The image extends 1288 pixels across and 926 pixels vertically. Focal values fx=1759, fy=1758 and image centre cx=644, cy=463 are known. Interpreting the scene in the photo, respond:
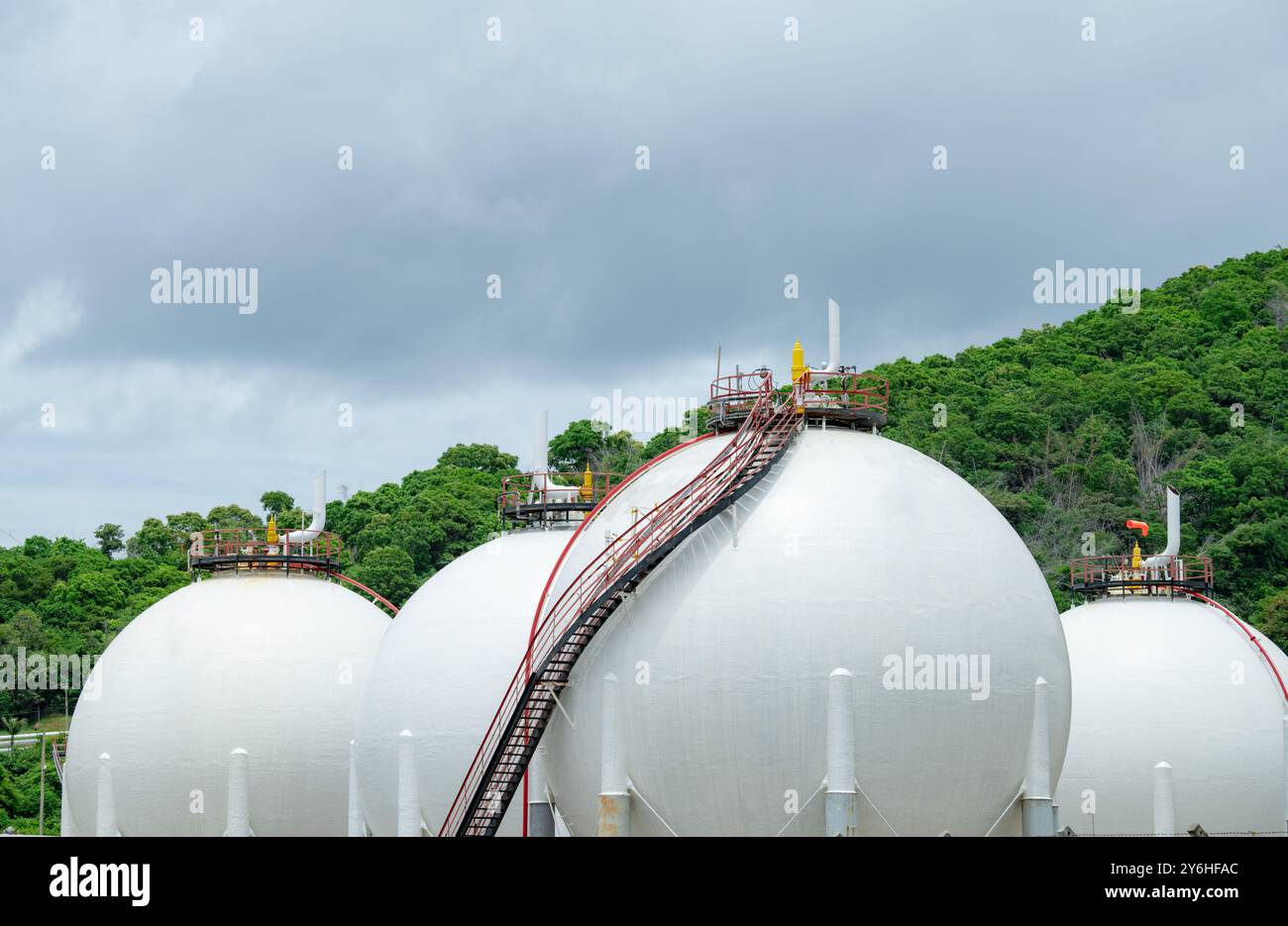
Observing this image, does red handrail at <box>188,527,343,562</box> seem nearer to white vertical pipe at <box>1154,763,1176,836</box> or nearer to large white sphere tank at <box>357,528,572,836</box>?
large white sphere tank at <box>357,528,572,836</box>

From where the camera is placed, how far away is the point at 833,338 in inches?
1313

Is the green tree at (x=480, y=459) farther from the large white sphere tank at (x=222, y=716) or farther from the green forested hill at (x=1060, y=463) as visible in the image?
the large white sphere tank at (x=222, y=716)

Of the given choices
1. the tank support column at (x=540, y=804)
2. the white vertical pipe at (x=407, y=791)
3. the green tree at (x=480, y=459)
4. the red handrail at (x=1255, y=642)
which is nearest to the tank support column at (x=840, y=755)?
the tank support column at (x=540, y=804)

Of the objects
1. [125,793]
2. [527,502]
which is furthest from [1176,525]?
[125,793]

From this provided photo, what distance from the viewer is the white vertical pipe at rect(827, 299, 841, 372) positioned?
3322cm

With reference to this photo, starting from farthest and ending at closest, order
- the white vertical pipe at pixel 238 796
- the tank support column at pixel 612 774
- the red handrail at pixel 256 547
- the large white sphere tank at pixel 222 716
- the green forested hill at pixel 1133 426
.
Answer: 1. the green forested hill at pixel 1133 426
2. the red handrail at pixel 256 547
3. the large white sphere tank at pixel 222 716
4. the white vertical pipe at pixel 238 796
5. the tank support column at pixel 612 774

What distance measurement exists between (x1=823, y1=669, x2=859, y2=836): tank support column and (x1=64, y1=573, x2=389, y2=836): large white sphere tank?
17.6 metres

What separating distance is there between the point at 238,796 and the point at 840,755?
58.1ft

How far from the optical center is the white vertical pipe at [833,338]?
3322 cm

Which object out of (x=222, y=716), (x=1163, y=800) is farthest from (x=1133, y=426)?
(x=222, y=716)

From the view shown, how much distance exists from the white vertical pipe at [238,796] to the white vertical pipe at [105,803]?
3421 millimetres

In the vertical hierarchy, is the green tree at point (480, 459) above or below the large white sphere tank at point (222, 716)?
above

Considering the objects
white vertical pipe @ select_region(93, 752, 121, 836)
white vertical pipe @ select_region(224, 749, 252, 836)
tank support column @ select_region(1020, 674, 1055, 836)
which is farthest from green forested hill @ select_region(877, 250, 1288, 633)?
tank support column @ select_region(1020, 674, 1055, 836)

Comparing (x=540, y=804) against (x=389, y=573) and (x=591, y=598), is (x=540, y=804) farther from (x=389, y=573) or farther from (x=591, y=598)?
(x=389, y=573)
